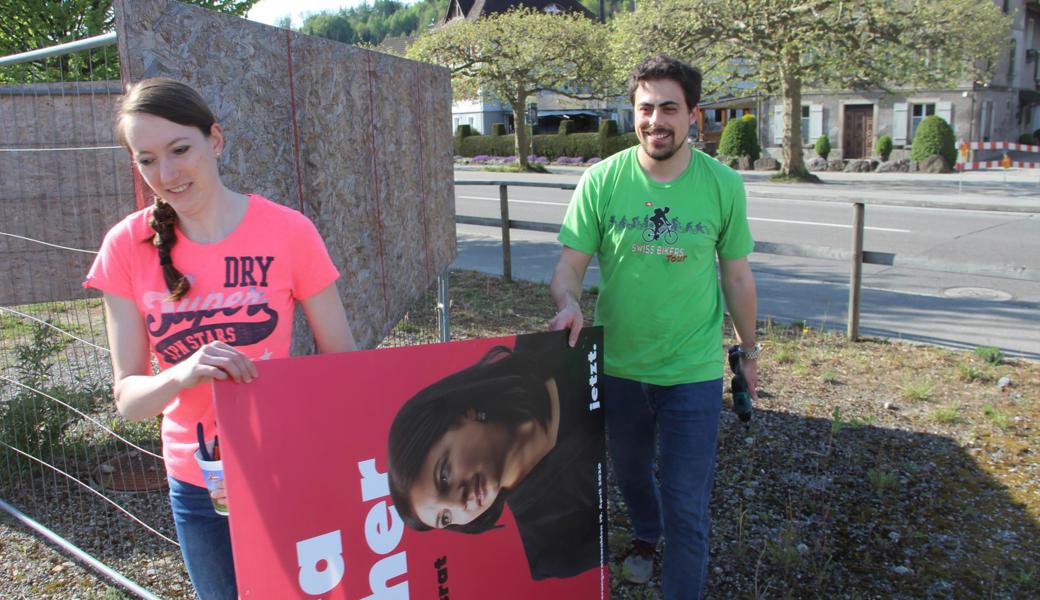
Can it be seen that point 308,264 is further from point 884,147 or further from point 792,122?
point 884,147

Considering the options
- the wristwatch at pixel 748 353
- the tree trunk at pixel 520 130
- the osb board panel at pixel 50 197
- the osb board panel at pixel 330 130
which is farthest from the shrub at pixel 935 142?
the wristwatch at pixel 748 353

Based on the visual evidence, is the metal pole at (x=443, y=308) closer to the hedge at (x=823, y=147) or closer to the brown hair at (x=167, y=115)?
the brown hair at (x=167, y=115)

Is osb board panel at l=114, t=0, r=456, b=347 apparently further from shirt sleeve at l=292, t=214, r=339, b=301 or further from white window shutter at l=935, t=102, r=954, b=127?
white window shutter at l=935, t=102, r=954, b=127

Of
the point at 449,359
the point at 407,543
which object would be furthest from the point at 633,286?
the point at 407,543

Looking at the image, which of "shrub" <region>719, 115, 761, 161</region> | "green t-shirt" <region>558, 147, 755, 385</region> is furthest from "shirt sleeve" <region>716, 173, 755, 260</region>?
"shrub" <region>719, 115, 761, 161</region>

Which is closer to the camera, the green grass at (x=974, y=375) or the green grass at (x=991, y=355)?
the green grass at (x=974, y=375)

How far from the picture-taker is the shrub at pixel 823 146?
36853mm

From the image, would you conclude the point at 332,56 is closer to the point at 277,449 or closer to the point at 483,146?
the point at 277,449

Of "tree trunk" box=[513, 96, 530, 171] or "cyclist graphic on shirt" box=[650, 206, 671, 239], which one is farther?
"tree trunk" box=[513, 96, 530, 171]

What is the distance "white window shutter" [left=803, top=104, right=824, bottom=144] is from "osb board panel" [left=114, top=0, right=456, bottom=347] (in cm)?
3655

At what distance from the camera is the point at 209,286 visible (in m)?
2.06

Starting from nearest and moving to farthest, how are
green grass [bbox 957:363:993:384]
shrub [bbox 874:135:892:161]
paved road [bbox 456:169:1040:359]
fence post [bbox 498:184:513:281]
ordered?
green grass [bbox 957:363:993:384]
paved road [bbox 456:169:1040:359]
fence post [bbox 498:184:513:281]
shrub [bbox 874:135:892:161]

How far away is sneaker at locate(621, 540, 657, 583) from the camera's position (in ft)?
11.6

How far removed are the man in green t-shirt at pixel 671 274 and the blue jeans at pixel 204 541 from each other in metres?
1.31
